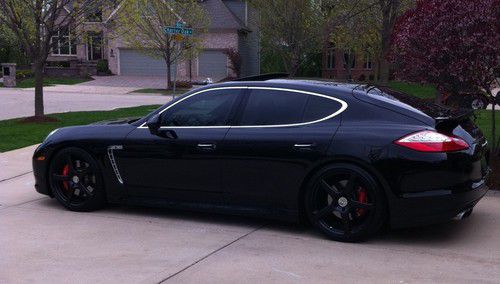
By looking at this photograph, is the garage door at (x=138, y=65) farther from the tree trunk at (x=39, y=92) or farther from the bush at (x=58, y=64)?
the tree trunk at (x=39, y=92)

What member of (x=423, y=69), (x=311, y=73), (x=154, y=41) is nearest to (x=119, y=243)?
(x=423, y=69)

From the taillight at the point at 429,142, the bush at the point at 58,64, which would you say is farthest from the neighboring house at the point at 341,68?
the taillight at the point at 429,142

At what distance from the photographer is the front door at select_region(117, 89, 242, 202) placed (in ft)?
18.3

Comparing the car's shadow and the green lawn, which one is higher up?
the green lawn

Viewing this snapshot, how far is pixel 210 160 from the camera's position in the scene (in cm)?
554

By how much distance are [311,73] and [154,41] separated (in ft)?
54.8

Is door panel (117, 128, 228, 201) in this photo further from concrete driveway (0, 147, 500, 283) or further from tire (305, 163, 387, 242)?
tire (305, 163, 387, 242)

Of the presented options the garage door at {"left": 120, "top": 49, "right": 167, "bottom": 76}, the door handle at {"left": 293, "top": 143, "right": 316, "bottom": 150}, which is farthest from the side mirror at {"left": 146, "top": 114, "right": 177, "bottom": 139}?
the garage door at {"left": 120, "top": 49, "right": 167, "bottom": 76}

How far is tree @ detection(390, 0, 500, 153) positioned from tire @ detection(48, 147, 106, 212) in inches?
165

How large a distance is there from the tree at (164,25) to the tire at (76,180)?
23.4m

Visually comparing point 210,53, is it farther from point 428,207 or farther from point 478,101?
point 428,207

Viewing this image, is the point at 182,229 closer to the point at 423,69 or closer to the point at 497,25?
the point at 423,69

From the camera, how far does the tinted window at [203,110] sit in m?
5.70

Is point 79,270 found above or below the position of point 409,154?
below
